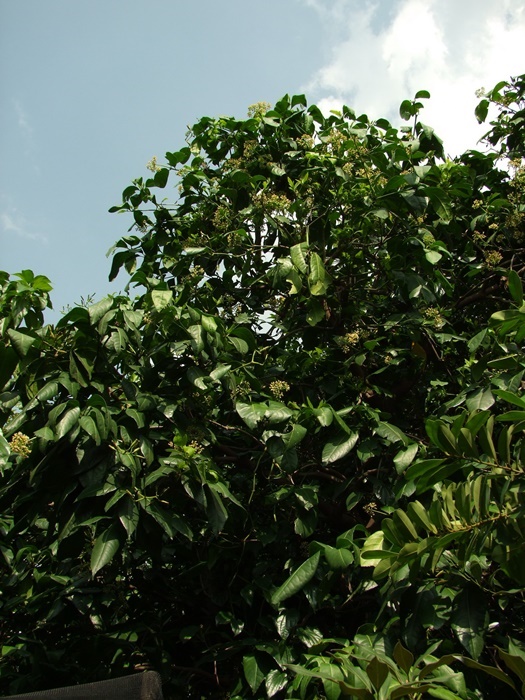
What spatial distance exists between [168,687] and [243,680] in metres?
0.37

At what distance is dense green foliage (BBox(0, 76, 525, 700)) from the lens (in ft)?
5.44

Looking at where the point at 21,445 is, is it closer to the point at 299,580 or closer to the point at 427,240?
the point at 299,580

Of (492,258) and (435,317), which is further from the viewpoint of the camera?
(492,258)

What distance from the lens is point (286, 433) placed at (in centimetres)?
219

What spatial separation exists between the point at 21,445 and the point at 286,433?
82 centimetres

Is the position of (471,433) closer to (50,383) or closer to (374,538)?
(374,538)

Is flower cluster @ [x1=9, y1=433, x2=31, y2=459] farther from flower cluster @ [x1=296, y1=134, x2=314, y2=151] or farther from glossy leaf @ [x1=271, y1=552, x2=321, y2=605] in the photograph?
flower cluster @ [x1=296, y1=134, x2=314, y2=151]

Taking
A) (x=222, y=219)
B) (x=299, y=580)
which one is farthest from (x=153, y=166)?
(x=299, y=580)

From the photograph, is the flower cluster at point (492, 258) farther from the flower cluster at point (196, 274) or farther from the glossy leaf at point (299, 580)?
the glossy leaf at point (299, 580)

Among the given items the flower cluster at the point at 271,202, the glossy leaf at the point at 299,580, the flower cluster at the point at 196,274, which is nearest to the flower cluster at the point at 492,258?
the flower cluster at the point at 271,202

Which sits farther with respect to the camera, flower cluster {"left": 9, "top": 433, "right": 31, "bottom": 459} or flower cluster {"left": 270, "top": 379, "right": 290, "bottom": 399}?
flower cluster {"left": 270, "top": 379, "right": 290, "bottom": 399}

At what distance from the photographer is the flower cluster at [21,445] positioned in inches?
72.0

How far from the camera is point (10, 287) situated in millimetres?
1971

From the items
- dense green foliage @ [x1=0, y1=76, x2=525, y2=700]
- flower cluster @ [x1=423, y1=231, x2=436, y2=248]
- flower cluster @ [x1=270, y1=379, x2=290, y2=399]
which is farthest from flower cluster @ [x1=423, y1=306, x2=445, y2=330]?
flower cluster @ [x1=270, y1=379, x2=290, y2=399]
